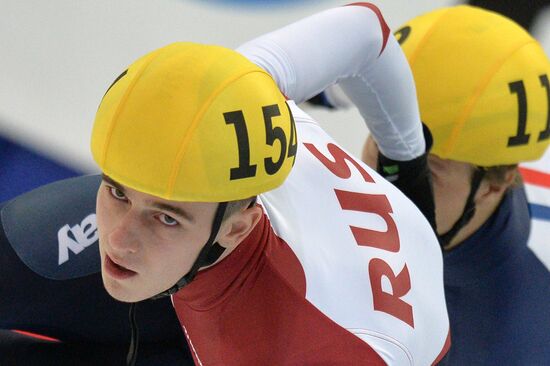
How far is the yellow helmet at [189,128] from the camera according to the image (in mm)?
889

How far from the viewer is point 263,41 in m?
1.25

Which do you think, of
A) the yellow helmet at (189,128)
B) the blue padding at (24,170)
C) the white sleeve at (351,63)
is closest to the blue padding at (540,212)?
the white sleeve at (351,63)

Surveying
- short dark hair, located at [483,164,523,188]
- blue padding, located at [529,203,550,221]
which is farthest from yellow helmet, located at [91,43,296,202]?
blue padding, located at [529,203,550,221]

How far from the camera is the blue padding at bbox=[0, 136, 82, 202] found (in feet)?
6.07

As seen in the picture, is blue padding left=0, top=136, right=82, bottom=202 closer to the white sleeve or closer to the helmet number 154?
the white sleeve

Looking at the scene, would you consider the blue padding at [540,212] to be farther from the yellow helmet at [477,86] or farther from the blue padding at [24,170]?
the blue padding at [24,170]

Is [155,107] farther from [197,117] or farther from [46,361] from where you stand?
[46,361]

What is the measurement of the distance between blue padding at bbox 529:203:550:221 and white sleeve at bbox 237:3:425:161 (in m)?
0.73

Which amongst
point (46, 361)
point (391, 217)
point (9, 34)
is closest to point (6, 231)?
point (46, 361)

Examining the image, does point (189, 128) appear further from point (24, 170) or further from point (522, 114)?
point (24, 170)

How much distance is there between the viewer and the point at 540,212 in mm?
2002

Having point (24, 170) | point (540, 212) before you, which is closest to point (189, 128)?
point (24, 170)

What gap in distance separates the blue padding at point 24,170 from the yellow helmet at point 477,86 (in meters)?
0.75

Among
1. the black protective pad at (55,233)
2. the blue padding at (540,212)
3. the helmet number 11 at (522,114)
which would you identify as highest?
the black protective pad at (55,233)
